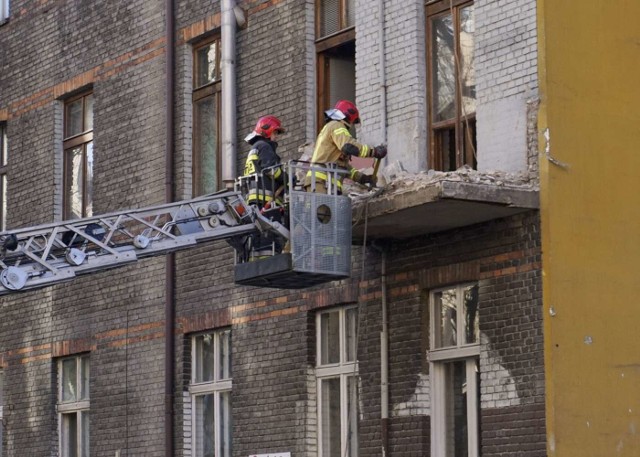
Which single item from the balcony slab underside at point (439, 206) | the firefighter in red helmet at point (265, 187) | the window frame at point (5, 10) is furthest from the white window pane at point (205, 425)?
the window frame at point (5, 10)

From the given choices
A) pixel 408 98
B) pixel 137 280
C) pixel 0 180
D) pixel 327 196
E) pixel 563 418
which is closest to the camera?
pixel 563 418

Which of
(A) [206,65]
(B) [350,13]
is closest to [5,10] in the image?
(A) [206,65]

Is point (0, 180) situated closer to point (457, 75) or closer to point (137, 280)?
point (137, 280)

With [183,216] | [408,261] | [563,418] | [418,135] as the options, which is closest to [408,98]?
[418,135]

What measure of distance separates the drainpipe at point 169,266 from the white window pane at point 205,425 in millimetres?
332

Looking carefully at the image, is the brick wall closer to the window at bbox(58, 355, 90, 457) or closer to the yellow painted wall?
the yellow painted wall

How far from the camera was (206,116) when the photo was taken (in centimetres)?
2064

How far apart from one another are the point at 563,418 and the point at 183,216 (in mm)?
4163

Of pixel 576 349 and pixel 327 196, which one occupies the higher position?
pixel 327 196

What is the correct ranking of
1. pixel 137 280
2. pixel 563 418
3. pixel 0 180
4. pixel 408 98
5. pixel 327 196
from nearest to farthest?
pixel 563 418 < pixel 327 196 < pixel 408 98 < pixel 137 280 < pixel 0 180

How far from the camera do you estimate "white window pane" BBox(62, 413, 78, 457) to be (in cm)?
2208

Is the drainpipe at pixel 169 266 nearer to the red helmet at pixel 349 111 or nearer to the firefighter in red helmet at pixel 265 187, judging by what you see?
the firefighter in red helmet at pixel 265 187

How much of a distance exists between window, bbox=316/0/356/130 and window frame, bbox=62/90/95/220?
4793 millimetres

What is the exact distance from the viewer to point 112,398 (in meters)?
21.1
